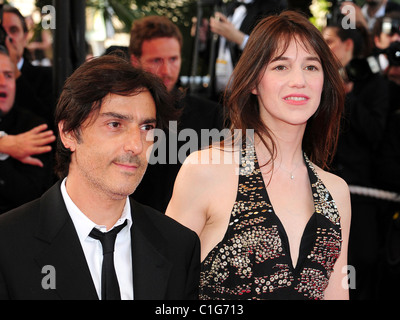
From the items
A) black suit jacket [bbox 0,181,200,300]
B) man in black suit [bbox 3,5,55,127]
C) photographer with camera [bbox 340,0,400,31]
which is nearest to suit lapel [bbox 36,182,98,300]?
black suit jacket [bbox 0,181,200,300]

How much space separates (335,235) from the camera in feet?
8.52

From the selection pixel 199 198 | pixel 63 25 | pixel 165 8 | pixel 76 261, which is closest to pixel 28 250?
pixel 76 261

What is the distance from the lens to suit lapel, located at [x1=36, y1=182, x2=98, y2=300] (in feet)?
6.07

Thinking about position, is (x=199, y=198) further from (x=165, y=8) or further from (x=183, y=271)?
(x=165, y=8)

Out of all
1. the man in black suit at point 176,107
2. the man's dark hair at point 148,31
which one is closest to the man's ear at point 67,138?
the man in black suit at point 176,107

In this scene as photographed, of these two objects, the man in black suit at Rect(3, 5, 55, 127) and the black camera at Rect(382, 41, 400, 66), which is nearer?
the man in black suit at Rect(3, 5, 55, 127)

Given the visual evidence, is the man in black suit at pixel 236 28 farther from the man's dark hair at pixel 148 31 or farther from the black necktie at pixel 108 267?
the black necktie at pixel 108 267

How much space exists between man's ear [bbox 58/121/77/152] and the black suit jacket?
0.54 feet

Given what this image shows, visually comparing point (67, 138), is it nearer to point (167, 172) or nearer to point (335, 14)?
point (167, 172)

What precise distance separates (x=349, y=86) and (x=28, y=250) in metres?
2.91

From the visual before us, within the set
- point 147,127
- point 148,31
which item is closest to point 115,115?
point 147,127

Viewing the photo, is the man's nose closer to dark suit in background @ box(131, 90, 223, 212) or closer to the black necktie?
the black necktie

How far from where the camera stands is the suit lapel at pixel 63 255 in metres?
1.85
